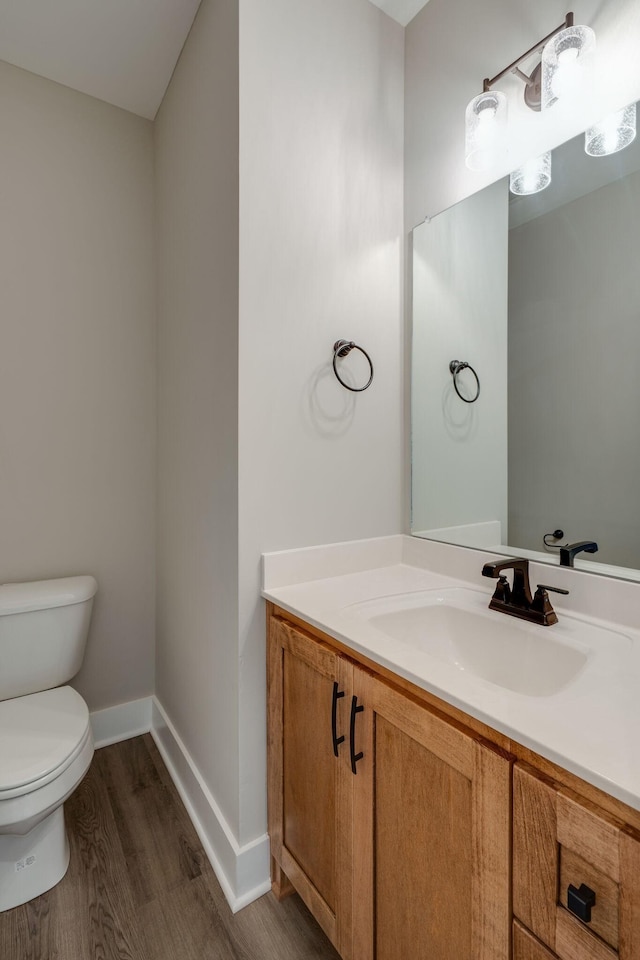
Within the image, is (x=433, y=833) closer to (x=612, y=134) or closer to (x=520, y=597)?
(x=520, y=597)

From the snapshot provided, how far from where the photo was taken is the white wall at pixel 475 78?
1.06m

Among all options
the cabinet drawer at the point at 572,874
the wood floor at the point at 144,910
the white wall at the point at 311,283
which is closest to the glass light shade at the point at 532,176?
the white wall at the point at 311,283

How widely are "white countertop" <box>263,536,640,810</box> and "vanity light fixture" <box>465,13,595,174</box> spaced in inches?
44.3

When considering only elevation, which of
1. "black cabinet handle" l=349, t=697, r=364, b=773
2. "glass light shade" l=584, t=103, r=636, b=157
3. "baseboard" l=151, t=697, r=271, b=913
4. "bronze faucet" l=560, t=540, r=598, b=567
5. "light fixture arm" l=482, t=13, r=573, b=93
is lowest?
"baseboard" l=151, t=697, r=271, b=913

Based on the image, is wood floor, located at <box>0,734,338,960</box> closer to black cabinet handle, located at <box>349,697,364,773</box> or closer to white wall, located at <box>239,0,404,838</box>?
white wall, located at <box>239,0,404,838</box>

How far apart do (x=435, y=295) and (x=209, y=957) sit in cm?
192

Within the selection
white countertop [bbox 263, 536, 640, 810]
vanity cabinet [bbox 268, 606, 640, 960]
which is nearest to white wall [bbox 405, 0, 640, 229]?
white countertop [bbox 263, 536, 640, 810]

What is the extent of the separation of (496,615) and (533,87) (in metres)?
1.32

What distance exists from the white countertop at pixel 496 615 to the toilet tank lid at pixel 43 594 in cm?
84

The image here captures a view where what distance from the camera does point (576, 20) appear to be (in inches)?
44.2

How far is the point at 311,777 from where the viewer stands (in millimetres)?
1140

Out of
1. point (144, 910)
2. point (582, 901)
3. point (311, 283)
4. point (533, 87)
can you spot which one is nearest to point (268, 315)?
point (311, 283)

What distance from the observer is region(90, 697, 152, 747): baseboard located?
201cm

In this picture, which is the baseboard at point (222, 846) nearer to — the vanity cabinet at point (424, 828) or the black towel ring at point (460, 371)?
the vanity cabinet at point (424, 828)
